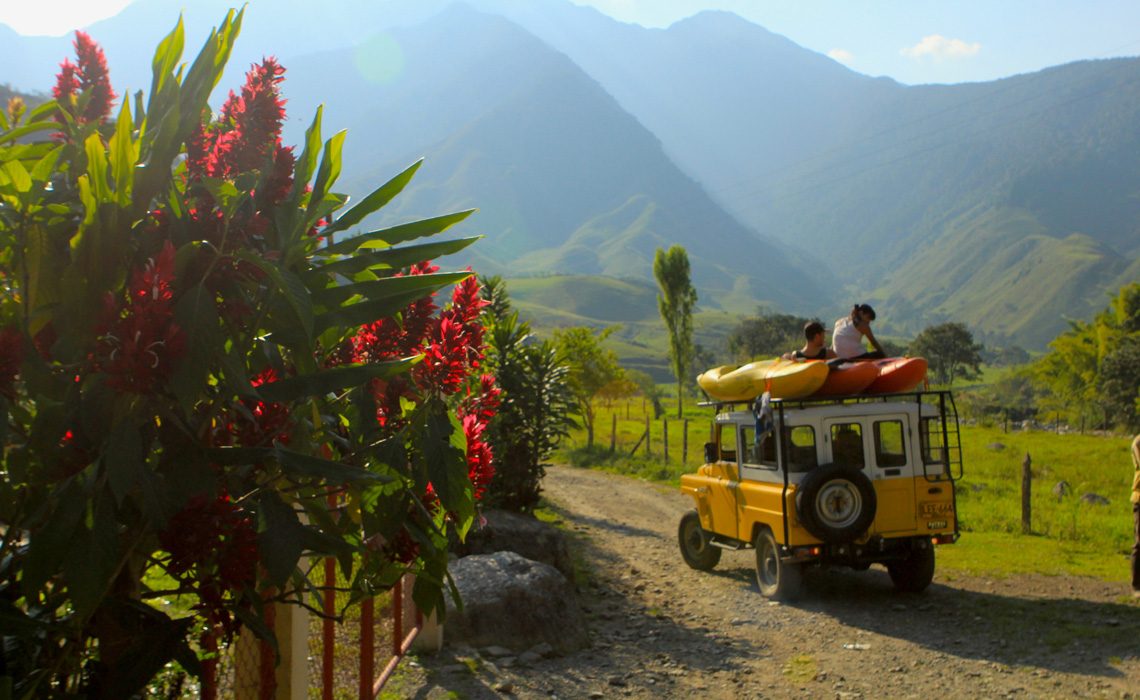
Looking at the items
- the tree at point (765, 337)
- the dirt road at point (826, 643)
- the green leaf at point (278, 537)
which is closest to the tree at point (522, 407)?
the dirt road at point (826, 643)

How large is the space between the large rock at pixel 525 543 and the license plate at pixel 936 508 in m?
3.85

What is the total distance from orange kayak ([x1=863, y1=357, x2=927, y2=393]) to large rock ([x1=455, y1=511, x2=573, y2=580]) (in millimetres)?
3757

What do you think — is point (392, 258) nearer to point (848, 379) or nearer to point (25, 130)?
point (25, 130)

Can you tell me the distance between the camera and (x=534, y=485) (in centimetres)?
1325

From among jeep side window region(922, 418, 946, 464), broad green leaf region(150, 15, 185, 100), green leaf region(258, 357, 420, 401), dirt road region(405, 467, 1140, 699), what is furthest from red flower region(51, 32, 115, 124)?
jeep side window region(922, 418, 946, 464)

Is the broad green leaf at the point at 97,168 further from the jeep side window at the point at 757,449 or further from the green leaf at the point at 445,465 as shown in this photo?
the jeep side window at the point at 757,449

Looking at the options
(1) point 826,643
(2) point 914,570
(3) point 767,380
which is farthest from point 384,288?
(2) point 914,570

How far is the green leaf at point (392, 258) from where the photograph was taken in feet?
6.01

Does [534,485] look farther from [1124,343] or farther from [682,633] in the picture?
[1124,343]

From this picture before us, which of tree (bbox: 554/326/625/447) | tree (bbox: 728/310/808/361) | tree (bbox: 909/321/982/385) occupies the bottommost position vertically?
tree (bbox: 554/326/625/447)

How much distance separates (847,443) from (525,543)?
3.64 meters

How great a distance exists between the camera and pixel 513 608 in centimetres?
779

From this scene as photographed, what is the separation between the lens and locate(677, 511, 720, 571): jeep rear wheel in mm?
11992

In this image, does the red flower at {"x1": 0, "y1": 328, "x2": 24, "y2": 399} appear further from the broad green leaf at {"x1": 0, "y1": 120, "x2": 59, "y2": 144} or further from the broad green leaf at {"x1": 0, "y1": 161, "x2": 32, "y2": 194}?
the broad green leaf at {"x1": 0, "y1": 120, "x2": 59, "y2": 144}
